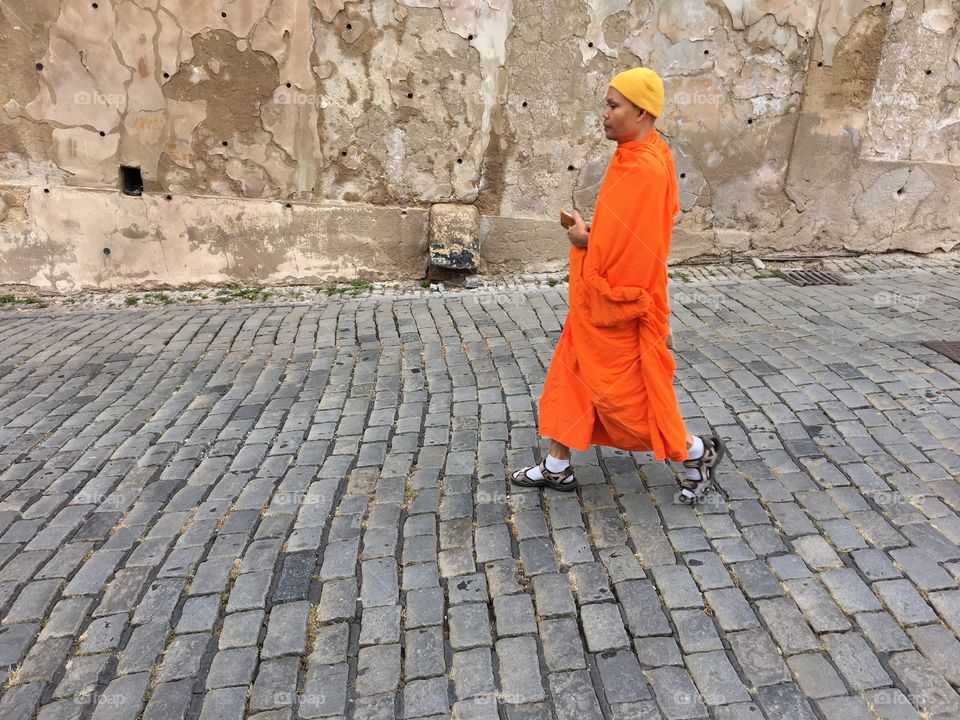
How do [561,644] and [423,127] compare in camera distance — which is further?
[423,127]

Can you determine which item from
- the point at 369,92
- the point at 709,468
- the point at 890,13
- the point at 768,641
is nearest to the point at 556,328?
the point at 709,468

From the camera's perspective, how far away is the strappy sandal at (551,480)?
321 cm

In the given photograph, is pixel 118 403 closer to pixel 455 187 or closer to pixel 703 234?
pixel 455 187

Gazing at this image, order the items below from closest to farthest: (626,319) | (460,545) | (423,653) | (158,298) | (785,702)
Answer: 1. (785,702)
2. (423,653)
3. (626,319)
4. (460,545)
5. (158,298)

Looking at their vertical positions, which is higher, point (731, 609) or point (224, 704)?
point (731, 609)

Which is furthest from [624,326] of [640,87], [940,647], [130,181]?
[130,181]

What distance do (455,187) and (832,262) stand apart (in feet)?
13.9

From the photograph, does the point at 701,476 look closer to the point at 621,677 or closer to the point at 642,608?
the point at 642,608

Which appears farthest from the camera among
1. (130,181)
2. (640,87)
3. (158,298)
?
(158,298)

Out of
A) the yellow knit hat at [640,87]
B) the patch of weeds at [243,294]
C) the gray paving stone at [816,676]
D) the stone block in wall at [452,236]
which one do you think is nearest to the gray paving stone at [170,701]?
the gray paving stone at [816,676]

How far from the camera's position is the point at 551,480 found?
322cm

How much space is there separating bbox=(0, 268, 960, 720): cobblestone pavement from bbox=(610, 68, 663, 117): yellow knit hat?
1.80 metres

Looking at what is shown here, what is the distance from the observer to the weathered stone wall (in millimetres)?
6059

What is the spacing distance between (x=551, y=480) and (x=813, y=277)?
16.2ft
